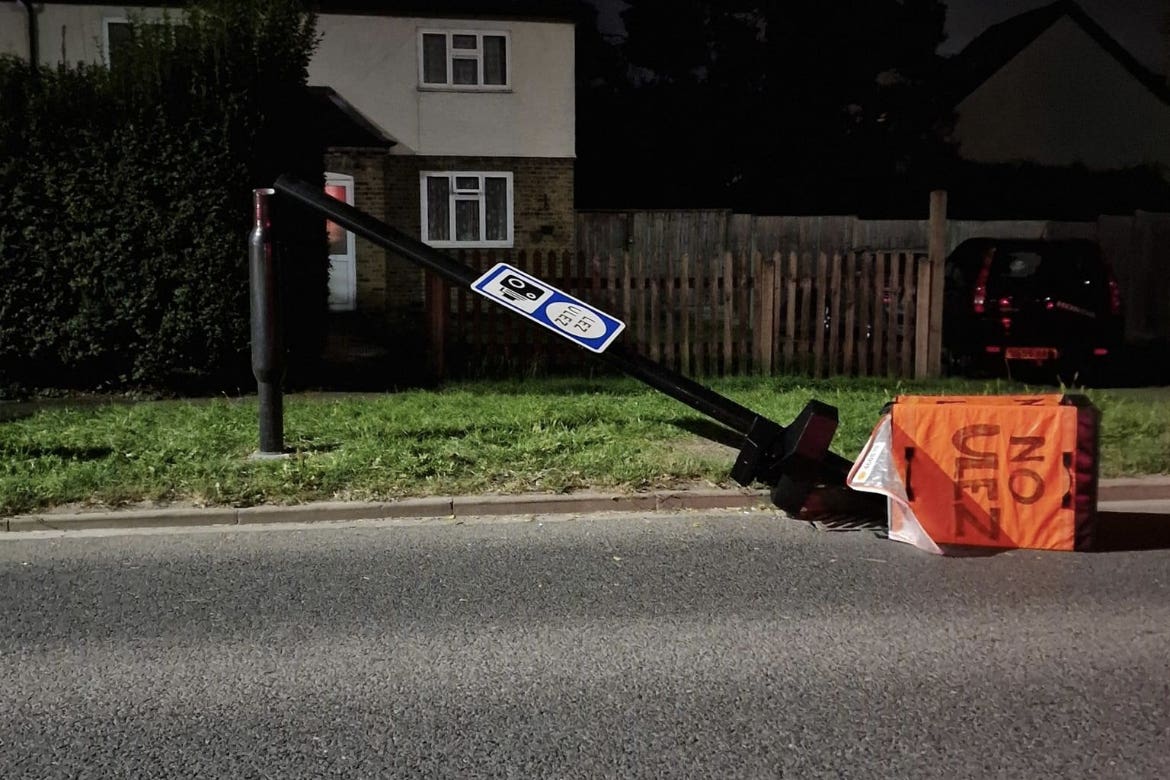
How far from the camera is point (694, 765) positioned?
11.5ft

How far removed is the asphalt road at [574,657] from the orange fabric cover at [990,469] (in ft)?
0.65

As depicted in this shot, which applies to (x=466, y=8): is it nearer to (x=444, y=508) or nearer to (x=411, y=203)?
(x=411, y=203)

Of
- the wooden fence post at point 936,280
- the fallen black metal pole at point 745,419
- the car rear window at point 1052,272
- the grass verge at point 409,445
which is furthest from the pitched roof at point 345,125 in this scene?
the fallen black metal pole at point 745,419

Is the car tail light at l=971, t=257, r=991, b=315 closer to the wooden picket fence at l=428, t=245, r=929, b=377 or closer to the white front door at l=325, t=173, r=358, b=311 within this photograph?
the wooden picket fence at l=428, t=245, r=929, b=377

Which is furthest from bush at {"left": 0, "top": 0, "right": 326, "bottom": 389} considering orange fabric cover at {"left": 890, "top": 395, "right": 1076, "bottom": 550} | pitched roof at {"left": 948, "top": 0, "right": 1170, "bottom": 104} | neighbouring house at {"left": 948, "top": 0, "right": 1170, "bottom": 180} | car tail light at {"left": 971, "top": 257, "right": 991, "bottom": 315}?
pitched roof at {"left": 948, "top": 0, "right": 1170, "bottom": 104}

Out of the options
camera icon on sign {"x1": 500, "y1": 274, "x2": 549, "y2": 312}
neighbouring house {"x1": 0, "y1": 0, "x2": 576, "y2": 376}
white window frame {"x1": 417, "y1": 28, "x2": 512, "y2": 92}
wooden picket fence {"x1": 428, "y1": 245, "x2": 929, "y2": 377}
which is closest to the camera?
camera icon on sign {"x1": 500, "y1": 274, "x2": 549, "y2": 312}

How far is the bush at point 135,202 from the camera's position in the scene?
10258 millimetres

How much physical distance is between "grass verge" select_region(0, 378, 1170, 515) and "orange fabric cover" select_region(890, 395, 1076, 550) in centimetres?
156

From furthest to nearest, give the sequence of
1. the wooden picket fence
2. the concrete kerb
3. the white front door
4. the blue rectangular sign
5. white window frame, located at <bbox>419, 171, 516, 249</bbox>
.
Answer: white window frame, located at <bbox>419, 171, 516, 249</bbox> → the white front door → the wooden picket fence → the blue rectangular sign → the concrete kerb

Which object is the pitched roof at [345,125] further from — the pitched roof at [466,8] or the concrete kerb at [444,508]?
the concrete kerb at [444,508]

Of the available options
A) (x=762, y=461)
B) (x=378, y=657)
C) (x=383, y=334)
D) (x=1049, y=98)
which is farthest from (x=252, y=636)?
(x=1049, y=98)

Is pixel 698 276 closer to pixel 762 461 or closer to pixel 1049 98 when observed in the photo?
A: pixel 762 461

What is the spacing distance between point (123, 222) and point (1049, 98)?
25862 mm

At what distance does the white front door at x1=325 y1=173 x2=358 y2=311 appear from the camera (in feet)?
69.5
